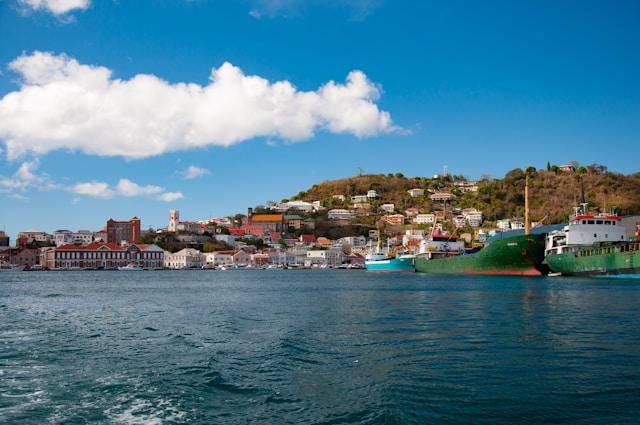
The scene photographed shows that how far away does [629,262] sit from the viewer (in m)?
43.2

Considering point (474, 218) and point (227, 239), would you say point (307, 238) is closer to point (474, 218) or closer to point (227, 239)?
point (227, 239)

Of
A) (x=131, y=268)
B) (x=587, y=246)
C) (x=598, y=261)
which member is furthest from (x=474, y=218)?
(x=598, y=261)

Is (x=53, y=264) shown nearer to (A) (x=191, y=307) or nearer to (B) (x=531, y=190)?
(A) (x=191, y=307)

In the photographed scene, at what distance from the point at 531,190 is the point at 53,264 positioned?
142 meters

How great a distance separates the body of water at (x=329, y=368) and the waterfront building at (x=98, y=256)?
123 m

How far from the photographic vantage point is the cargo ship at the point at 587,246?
155ft

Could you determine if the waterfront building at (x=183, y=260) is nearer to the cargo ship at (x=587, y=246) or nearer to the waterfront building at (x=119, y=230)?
the waterfront building at (x=119, y=230)

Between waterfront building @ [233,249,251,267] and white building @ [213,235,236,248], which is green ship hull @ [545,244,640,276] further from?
white building @ [213,235,236,248]

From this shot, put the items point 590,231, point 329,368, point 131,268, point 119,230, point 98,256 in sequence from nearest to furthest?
1. point 329,368
2. point 590,231
3. point 131,268
4. point 98,256
5. point 119,230

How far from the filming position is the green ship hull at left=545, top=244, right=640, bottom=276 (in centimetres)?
4339

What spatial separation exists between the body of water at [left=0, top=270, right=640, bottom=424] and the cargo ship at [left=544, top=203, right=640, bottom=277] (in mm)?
25201

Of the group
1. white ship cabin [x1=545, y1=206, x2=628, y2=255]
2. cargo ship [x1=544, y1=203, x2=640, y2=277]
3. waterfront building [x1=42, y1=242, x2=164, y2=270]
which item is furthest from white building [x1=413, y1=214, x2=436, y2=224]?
white ship cabin [x1=545, y1=206, x2=628, y2=255]

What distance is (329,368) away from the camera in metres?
13.4

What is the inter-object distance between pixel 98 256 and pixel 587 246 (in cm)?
11851
